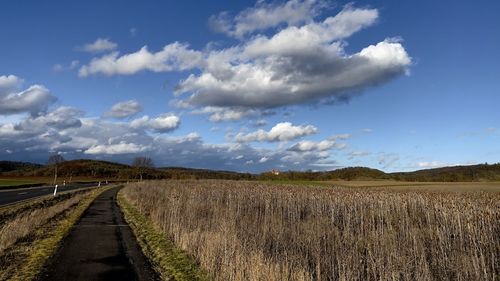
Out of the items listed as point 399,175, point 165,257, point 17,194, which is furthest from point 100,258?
point 399,175

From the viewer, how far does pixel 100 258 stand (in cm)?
1170

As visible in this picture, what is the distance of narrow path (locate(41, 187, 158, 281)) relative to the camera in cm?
986

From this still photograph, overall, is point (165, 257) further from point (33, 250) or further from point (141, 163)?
point (141, 163)

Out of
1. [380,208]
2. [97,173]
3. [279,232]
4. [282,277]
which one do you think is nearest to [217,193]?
[380,208]

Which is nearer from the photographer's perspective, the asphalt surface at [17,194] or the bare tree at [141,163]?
the asphalt surface at [17,194]

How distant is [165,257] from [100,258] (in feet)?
5.77

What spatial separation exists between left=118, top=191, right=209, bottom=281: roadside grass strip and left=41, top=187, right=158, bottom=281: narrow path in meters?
0.25

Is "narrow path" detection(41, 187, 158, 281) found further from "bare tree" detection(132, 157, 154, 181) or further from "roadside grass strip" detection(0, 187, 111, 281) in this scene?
"bare tree" detection(132, 157, 154, 181)

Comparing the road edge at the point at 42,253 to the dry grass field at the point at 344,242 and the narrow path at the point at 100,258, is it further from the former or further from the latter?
the dry grass field at the point at 344,242

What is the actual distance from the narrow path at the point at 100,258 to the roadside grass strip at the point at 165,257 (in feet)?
0.83

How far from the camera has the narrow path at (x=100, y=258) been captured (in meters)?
9.86

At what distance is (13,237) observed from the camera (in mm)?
14250

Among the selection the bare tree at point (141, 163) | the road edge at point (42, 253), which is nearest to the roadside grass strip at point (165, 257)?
the road edge at point (42, 253)

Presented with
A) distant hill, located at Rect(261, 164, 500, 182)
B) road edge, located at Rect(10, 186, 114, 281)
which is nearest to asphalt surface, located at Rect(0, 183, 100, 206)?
road edge, located at Rect(10, 186, 114, 281)
